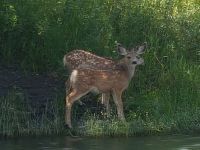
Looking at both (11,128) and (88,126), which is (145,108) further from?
(11,128)

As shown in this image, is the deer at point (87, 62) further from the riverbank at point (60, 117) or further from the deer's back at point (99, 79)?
the riverbank at point (60, 117)

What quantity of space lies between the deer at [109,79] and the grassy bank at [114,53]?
0.42 metres

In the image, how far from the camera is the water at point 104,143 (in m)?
15.3

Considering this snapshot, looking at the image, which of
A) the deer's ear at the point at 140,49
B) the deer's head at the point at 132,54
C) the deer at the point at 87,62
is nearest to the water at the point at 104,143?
the deer at the point at 87,62

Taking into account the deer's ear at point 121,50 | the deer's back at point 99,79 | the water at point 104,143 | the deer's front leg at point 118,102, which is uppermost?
the deer's ear at point 121,50

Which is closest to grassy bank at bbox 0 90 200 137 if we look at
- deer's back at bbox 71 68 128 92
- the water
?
the water

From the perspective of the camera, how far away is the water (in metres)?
15.3

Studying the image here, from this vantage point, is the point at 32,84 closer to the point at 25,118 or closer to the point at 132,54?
the point at 25,118

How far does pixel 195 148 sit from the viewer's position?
15289mm

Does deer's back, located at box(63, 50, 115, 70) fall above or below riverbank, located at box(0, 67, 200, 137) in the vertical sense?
above

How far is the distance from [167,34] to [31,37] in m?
3.79

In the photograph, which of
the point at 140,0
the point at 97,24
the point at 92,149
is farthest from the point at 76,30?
the point at 92,149

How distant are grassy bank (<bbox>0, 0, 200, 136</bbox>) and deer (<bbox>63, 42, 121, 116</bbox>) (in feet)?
1.83

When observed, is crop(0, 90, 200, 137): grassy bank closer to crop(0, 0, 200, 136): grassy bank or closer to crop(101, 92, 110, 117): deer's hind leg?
crop(0, 0, 200, 136): grassy bank
